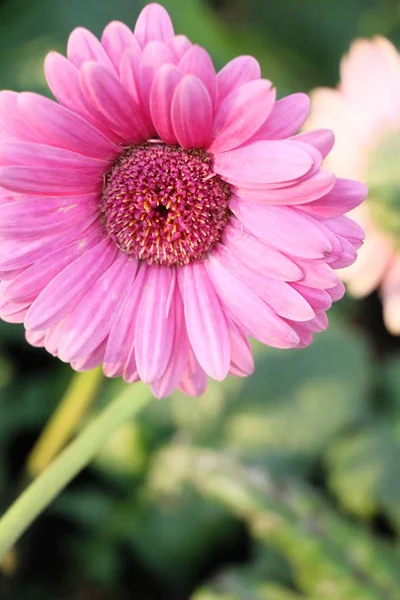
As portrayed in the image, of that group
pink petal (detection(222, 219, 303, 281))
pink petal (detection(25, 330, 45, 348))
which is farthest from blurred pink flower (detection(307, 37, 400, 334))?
pink petal (detection(25, 330, 45, 348))

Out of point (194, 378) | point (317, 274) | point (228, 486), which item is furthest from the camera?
point (228, 486)

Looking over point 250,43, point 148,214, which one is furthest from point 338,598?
point 250,43

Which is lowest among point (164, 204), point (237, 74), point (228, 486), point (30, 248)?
point (228, 486)

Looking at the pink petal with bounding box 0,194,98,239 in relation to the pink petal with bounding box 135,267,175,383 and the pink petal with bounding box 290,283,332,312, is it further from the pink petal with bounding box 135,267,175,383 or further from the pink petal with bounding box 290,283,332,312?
the pink petal with bounding box 290,283,332,312

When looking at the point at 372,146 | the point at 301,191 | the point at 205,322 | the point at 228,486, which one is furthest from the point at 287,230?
the point at 228,486

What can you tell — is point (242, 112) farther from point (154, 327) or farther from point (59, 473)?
point (59, 473)

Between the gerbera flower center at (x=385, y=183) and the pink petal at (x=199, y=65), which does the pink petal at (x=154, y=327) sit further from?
the gerbera flower center at (x=385, y=183)

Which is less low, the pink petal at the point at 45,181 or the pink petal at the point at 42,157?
the pink petal at the point at 42,157

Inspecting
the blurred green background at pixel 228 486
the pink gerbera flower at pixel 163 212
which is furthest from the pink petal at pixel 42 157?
the blurred green background at pixel 228 486
